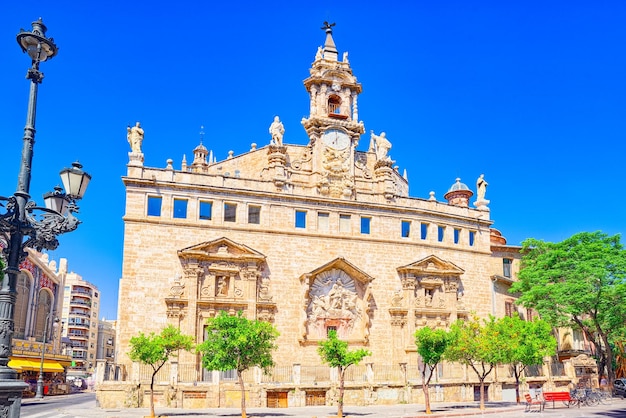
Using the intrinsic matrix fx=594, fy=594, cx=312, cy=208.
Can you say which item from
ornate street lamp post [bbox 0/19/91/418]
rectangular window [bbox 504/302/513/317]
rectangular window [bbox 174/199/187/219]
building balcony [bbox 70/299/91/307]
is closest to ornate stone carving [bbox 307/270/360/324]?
rectangular window [bbox 174/199/187/219]

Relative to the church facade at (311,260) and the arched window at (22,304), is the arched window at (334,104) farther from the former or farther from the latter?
the arched window at (22,304)

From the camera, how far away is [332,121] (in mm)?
41562

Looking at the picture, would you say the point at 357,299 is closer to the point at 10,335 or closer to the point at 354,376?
the point at 354,376

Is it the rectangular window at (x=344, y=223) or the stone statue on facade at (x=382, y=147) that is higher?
the stone statue on facade at (x=382, y=147)

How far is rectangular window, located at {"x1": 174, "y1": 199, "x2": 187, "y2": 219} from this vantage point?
118 ft

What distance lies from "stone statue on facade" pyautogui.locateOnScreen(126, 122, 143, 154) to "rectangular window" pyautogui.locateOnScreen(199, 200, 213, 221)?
506cm

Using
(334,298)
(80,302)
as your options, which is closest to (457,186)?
(334,298)

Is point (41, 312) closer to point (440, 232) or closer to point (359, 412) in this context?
point (440, 232)

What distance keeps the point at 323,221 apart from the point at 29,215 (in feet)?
98.3

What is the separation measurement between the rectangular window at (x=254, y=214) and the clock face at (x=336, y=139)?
7.15 m

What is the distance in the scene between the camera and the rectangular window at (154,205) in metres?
35.6

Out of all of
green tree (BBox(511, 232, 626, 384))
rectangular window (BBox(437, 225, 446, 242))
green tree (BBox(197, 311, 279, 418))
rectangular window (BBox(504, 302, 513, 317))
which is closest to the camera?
green tree (BBox(197, 311, 279, 418))

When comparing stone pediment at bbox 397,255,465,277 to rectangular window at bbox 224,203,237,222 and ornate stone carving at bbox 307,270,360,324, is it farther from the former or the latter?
rectangular window at bbox 224,203,237,222

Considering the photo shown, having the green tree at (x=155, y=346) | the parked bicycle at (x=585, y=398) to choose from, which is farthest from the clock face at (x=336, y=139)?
the parked bicycle at (x=585, y=398)
